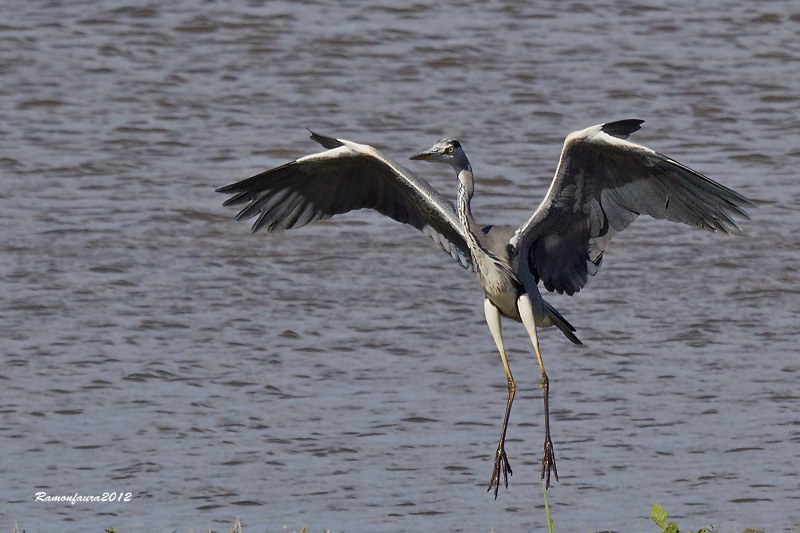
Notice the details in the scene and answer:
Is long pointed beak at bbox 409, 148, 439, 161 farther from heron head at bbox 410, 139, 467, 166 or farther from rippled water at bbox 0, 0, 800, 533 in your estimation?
rippled water at bbox 0, 0, 800, 533

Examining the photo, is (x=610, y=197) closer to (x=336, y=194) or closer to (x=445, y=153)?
(x=445, y=153)

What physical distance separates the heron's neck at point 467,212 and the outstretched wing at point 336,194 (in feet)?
0.33

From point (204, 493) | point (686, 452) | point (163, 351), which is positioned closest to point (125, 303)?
point (163, 351)

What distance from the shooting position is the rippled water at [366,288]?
24.1ft

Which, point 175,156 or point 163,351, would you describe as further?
point 175,156

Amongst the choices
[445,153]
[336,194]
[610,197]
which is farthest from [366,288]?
[610,197]

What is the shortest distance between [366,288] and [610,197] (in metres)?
3.26

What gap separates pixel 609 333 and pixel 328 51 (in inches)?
228

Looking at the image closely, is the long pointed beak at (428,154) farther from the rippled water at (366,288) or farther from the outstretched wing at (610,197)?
the rippled water at (366,288)

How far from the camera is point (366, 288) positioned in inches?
381

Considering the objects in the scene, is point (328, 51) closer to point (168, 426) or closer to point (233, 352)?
point (233, 352)

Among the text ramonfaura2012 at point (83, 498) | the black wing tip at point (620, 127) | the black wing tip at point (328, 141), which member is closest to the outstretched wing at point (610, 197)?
the black wing tip at point (620, 127)

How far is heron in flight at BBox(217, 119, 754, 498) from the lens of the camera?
6.41 m

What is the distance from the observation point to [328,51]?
14.1m
